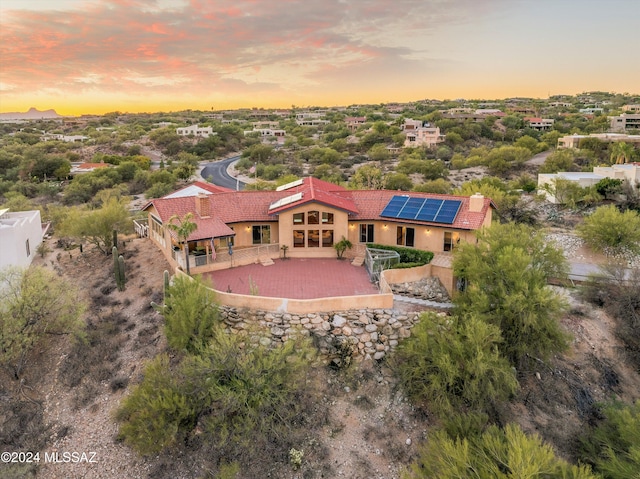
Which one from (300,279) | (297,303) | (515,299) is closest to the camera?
(515,299)

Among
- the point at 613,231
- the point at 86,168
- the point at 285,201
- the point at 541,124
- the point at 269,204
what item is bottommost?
the point at 613,231

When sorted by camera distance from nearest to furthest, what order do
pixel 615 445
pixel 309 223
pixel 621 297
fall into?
pixel 615 445
pixel 621 297
pixel 309 223

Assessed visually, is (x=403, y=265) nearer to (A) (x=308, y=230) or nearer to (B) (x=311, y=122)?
(A) (x=308, y=230)

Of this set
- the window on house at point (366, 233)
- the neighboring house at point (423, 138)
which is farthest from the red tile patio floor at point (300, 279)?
the neighboring house at point (423, 138)

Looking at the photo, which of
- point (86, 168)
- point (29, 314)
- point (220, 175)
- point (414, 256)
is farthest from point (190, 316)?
point (86, 168)

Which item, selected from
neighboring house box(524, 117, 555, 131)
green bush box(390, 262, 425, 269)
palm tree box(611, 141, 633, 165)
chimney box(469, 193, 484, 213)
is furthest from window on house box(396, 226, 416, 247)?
neighboring house box(524, 117, 555, 131)

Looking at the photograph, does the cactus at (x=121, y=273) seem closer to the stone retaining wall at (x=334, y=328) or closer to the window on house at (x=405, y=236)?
the stone retaining wall at (x=334, y=328)

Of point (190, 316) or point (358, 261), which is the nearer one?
point (190, 316)
